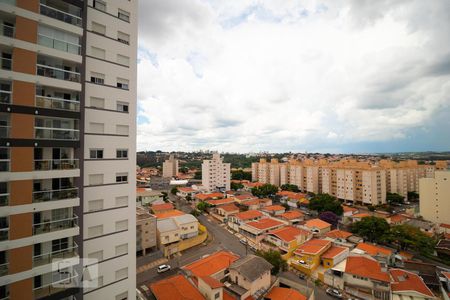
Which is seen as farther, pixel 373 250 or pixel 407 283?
pixel 373 250

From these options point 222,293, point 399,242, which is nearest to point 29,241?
point 222,293

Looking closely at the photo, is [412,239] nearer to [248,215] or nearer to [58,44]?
[248,215]

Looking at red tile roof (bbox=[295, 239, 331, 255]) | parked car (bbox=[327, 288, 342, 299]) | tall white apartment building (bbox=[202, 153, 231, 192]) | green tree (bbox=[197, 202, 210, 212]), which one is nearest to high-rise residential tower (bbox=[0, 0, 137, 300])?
parked car (bbox=[327, 288, 342, 299])

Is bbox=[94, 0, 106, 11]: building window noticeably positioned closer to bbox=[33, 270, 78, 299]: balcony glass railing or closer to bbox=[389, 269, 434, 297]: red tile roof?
bbox=[33, 270, 78, 299]: balcony glass railing

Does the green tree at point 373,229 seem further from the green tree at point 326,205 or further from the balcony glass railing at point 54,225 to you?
the balcony glass railing at point 54,225

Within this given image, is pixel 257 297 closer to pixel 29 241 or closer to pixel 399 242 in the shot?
pixel 29 241

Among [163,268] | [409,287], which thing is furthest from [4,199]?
[409,287]
